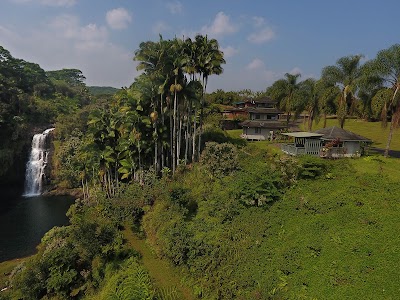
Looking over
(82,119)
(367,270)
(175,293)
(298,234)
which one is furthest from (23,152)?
(367,270)

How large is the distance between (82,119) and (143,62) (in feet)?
141

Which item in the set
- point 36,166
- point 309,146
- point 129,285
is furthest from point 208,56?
point 36,166

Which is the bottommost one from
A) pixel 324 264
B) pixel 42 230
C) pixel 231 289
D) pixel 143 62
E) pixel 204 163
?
pixel 42 230

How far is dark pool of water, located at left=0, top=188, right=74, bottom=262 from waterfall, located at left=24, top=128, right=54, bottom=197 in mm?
2265

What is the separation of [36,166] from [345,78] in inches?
2380

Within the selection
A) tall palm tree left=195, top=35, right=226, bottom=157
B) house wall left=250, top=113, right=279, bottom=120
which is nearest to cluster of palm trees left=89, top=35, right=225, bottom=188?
tall palm tree left=195, top=35, right=226, bottom=157

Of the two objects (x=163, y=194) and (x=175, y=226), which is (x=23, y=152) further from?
(x=175, y=226)

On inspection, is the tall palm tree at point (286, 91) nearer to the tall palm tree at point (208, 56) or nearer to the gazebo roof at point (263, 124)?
the gazebo roof at point (263, 124)

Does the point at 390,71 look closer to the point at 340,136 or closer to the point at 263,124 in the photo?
the point at 340,136

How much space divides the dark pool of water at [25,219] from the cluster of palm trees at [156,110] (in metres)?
11.5

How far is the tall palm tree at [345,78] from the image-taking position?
37344 mm

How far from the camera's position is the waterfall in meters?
62.3

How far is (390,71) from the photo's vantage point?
30.7 meters

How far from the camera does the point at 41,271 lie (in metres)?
23.0
